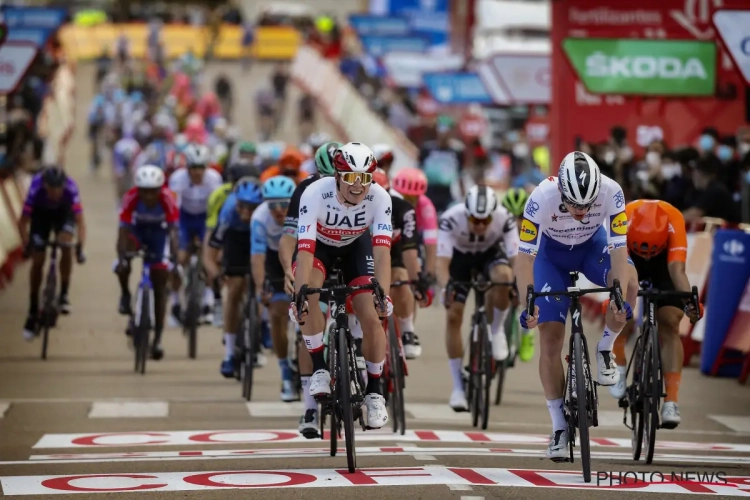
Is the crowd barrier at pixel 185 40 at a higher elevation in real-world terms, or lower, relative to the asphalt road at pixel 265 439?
higher

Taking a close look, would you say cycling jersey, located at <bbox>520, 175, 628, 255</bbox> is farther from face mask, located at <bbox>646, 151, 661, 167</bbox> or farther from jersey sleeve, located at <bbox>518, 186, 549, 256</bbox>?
face mask, located at <bbox>646, 151, 661, 167</bbox>

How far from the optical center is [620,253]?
1005cm

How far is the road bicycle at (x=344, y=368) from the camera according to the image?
32.6 ft

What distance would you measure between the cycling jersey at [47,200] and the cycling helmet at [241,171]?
5.42ft

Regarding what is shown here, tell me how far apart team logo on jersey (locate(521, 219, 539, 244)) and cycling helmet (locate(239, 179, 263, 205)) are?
16.9 ft

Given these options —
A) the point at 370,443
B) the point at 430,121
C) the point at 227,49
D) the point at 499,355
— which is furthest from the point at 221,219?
the point at 227,49

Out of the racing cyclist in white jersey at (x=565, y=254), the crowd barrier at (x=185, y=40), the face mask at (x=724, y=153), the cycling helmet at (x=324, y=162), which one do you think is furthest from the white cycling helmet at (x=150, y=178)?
the crowd barrier at (x=185, y=40)

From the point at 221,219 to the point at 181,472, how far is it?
212 inches

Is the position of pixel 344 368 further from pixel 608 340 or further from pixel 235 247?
pixel 235 247

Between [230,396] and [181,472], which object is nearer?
[181,472]

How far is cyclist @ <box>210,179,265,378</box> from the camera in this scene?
49.1 feet

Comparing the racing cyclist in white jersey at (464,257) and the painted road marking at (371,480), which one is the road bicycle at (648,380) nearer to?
the painted road marking at (371,480)

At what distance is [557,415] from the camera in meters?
10.1

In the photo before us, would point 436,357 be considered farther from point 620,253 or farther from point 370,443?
point 620,253
